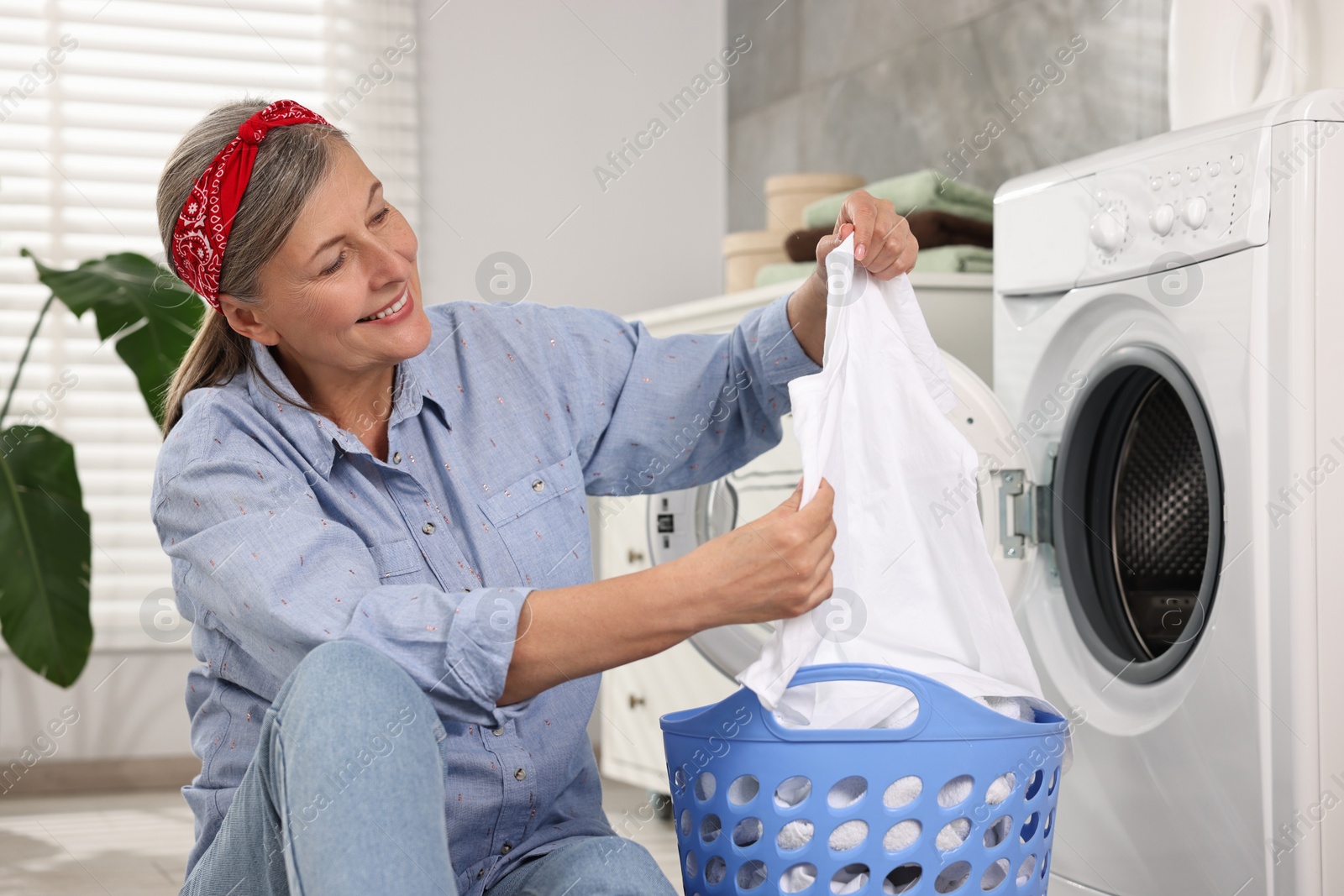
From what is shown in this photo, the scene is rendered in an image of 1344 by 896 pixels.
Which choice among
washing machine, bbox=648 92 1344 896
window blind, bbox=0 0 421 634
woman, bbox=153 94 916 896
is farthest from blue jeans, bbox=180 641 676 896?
window blind, bbox=0 0 421 634

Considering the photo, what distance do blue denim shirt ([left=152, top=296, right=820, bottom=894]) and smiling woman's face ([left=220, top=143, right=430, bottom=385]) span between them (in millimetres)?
61

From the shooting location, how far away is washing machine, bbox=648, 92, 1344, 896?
1.05 metres

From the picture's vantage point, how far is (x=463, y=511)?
1.04m

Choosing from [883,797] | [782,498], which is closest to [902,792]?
[883,797]

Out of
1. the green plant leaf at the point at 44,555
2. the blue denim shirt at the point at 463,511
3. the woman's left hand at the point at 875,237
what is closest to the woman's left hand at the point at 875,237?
the woman's left hand at the point at 875,237

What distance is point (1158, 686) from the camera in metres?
1.21

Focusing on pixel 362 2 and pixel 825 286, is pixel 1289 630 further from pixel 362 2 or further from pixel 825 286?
pixel 362 2

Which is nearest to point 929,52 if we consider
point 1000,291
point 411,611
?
point 1000,291

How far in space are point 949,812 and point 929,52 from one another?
72.0 inches

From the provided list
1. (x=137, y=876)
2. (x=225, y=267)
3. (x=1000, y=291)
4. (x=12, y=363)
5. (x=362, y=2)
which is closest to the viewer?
(x=225, y=267)

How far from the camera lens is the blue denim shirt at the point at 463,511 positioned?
83 centimetres

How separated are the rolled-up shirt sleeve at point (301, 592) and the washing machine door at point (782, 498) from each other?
0.45m
